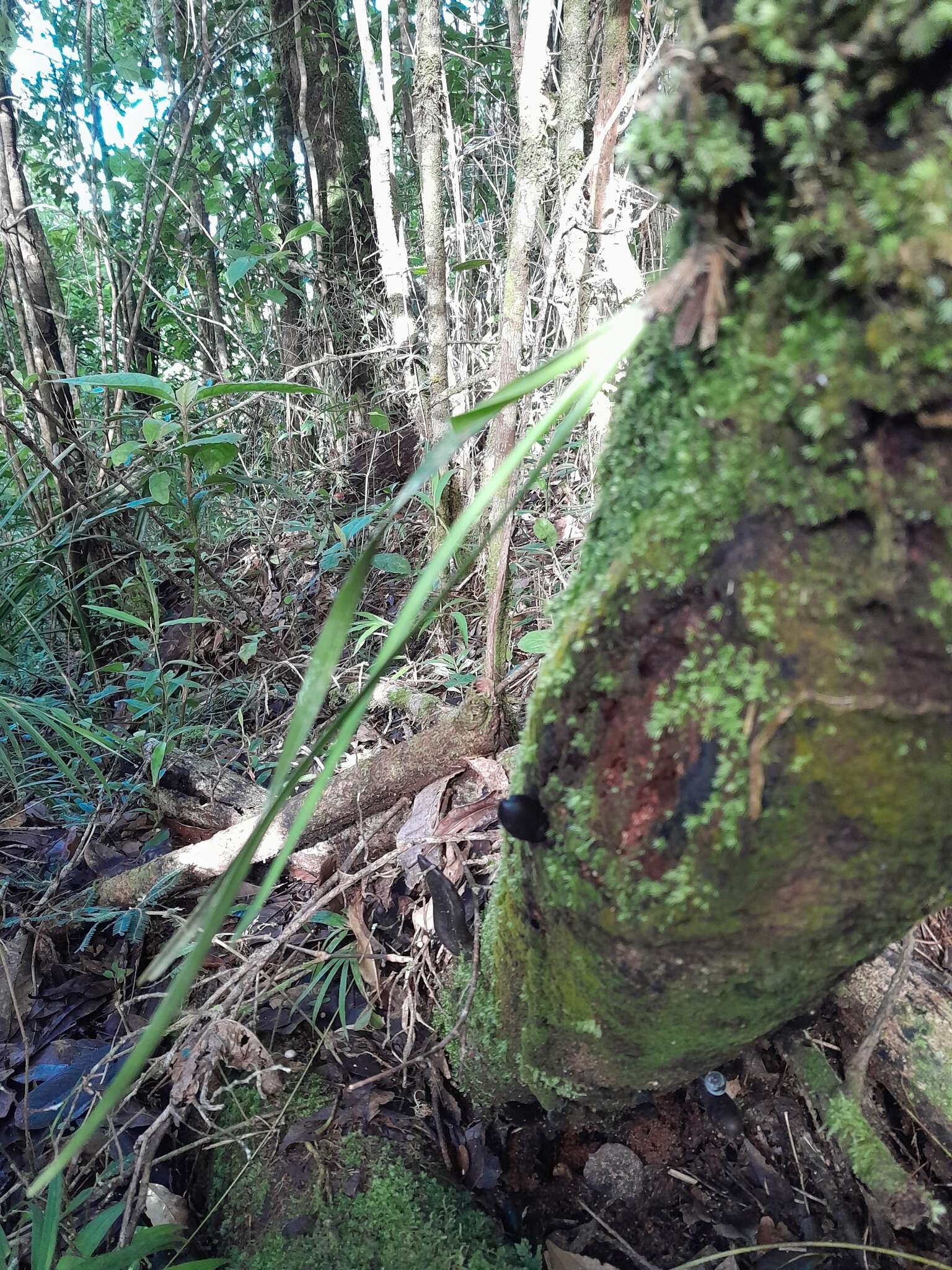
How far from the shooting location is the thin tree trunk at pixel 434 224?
96.5 inches

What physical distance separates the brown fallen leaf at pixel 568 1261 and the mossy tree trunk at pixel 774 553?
0.68m

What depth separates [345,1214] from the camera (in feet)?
3.88

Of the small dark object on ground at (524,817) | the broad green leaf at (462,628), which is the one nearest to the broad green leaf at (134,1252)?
the small dark object on ground at (524,817)

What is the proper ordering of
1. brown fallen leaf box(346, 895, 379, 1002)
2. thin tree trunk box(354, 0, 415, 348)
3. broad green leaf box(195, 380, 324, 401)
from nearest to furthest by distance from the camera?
brown fallen leaf box(346, 895, 379, 1002)
broad green leaf box(195, 380, 324, 401)
thin tree trunk box(354, 0, 415, 348)

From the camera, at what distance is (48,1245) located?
109 centimetres

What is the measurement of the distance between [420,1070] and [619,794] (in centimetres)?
100

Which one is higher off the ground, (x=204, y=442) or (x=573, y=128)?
(x=573, y=128)

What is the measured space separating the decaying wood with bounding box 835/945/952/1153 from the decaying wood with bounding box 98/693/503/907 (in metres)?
0.95

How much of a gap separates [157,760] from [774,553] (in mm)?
1911

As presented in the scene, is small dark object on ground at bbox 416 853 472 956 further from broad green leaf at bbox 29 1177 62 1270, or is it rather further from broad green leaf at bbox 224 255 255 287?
broad green leaf at bbox 224 255 255 287

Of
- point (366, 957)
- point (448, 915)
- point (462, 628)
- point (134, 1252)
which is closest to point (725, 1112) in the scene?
point (448, 915)

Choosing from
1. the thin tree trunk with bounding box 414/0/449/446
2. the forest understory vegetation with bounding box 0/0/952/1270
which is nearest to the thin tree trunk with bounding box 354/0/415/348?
the forest understory vegetation with bounding box 0/0/952/1270

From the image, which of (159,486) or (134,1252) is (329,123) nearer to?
(159,486)

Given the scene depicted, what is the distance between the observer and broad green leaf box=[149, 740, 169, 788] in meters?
2.07
